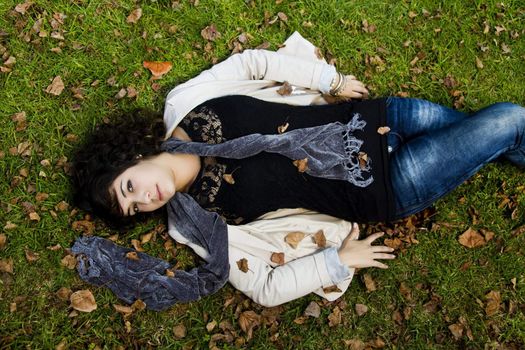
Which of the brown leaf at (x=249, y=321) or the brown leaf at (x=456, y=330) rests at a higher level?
the brown leaf at (x=456, y=330)

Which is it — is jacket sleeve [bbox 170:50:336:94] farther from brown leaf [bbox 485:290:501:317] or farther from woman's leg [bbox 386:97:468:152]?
brown leaf [bbox 485:290:501:317]

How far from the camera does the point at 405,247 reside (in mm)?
4730

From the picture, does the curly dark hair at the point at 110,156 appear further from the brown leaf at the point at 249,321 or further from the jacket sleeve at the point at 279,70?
the brown leaf at the point at 249,321

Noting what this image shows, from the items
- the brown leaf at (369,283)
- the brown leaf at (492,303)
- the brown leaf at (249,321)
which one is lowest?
the brown leaf at (249,321)

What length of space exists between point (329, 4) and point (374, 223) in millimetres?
2383

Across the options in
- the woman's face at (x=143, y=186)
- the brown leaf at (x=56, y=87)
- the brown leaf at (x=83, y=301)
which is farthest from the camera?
the brown leaf at (x=56, y=87)

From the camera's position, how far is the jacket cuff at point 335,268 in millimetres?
4223

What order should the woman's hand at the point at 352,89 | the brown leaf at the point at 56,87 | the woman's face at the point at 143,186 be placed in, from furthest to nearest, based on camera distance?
the brown leaf at the point at 56,87
the woman's hand at the point at 352,89
the woman's face at the point at 143,186

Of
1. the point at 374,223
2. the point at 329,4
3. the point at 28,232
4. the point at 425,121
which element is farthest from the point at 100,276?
the point at 329,4

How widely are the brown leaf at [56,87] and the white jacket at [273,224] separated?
46.4 inches

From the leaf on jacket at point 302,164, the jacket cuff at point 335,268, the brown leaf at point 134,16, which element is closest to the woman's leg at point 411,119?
the leaf on jacket at point 302,164

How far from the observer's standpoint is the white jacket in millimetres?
4207

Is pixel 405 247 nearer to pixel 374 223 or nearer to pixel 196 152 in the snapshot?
pixel 374 223

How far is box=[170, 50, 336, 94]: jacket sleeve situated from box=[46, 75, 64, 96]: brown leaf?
1.19 m
